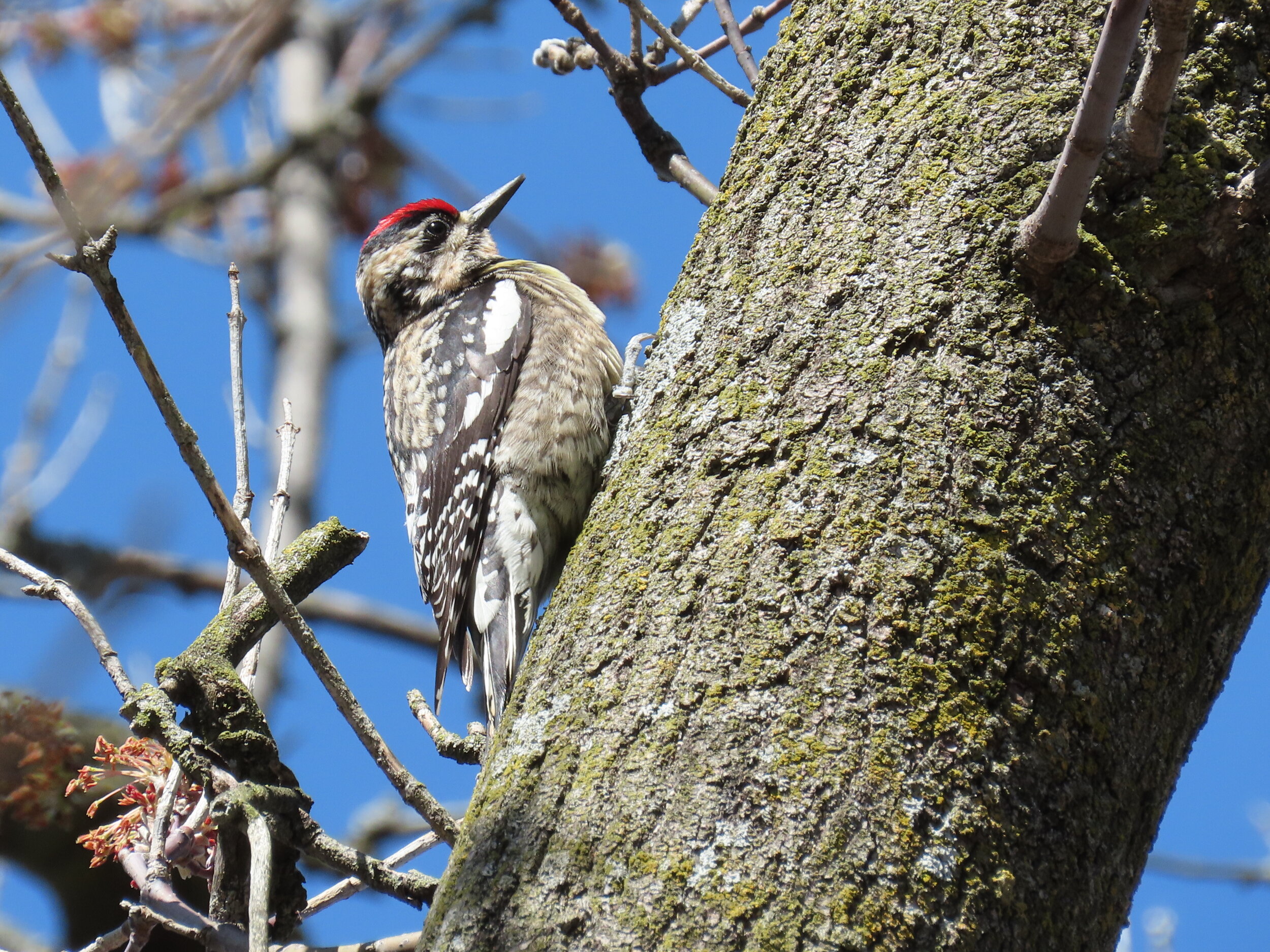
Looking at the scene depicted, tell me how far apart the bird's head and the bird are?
31 centimetres

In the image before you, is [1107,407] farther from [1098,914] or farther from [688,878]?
[688,878]

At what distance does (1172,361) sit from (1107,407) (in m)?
0.12

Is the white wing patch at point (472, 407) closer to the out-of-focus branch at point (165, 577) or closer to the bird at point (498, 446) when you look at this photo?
the bird at point (498, 446)

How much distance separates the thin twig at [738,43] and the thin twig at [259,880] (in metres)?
1.89

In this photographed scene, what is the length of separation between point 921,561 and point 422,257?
11.8 ft

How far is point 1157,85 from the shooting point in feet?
4.80

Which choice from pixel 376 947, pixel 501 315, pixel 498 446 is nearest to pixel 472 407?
pixel 498 446

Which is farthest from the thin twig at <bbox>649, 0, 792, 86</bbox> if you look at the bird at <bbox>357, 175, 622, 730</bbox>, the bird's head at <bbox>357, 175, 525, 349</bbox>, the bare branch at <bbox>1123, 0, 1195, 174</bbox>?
the bird's head at <bbox>357, 175, 525, 349</bbox>

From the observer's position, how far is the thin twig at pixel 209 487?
1.30 meters

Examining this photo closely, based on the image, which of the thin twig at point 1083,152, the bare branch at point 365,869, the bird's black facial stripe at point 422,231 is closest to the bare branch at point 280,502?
the bare branch at point 365,869

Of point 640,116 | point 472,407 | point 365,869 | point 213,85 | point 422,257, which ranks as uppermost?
point 422,257

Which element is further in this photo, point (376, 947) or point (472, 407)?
point (472, 407)

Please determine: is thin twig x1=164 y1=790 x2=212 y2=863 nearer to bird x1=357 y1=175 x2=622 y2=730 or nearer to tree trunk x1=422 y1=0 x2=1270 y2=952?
tree trunk x1=422 y1=0 x2=1270 y2=952

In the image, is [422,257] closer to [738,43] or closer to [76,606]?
[738,43]
